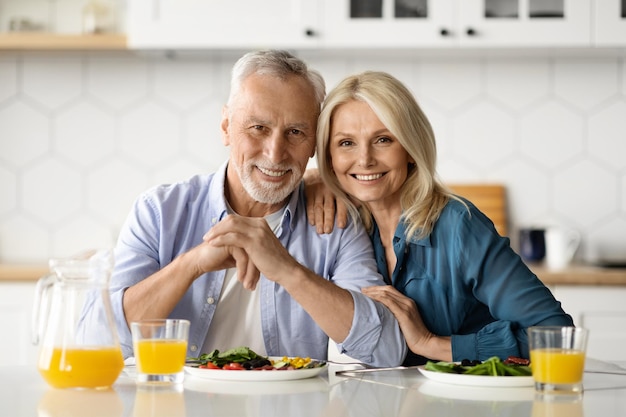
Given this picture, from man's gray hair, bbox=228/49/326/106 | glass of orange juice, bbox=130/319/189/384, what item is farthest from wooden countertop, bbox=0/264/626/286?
glass of orange juice, bbox=130/319/189/384

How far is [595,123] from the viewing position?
369 centimetres

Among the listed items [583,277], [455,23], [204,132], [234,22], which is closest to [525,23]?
[455,23]

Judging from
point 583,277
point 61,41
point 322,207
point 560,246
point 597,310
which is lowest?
point 597,310

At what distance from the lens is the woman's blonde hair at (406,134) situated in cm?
207

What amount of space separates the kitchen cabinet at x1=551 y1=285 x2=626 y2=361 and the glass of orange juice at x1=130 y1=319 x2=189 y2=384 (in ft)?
6.51

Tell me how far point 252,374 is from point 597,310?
6.36 feet

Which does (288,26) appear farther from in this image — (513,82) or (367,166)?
(367,166)

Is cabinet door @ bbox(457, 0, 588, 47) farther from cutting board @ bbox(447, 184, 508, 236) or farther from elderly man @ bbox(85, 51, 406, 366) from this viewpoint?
elderly man @ bbox(85, 51, 406, 366)

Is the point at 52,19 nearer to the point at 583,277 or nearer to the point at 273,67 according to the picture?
the point at 273,67

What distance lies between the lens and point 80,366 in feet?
4.55

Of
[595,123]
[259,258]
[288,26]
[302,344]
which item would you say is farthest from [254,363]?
[595,123]

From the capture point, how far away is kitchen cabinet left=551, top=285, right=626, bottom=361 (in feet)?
Answer: 10.3

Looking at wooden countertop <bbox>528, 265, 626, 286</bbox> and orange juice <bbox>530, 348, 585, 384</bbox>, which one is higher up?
wooden countertop <bbox>528, 265, 626, 286</bbox>

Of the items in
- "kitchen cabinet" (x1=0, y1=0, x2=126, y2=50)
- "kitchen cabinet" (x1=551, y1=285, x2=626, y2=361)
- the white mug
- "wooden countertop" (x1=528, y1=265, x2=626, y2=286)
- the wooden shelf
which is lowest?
"kitchen cabinet" (x1=551, y1=285, x2=626, y2=361)
